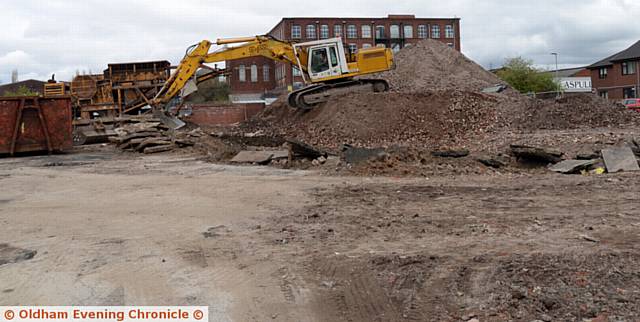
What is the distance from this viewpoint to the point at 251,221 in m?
8.67

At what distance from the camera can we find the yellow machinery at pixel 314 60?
976 inches

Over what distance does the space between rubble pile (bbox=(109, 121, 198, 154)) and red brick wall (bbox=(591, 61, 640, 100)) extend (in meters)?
47.4

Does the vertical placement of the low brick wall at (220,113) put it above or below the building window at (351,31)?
below

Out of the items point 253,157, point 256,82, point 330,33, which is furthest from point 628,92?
point 253,157

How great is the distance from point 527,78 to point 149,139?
48.9 meters

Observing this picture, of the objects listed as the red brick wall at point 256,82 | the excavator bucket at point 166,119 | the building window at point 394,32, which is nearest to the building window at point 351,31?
the building window at point 394,32

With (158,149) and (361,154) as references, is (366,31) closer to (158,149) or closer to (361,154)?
(158,149)

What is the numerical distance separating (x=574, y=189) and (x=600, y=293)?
20.6 ft

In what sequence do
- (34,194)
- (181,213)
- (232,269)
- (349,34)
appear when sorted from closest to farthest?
(232,269) → (181,213) → (34,194) → (349,34)

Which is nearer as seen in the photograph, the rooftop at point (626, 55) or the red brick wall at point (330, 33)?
the rooftop at point (626, 55)

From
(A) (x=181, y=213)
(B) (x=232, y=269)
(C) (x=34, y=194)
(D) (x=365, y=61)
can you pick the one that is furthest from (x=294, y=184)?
(D) (x=365, y=61)

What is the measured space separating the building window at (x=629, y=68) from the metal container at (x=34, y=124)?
185 ft

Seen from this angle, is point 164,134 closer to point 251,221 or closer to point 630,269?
point 251,221

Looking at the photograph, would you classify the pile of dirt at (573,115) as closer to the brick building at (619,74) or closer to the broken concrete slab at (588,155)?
the broken concrete slab at (588,155)
